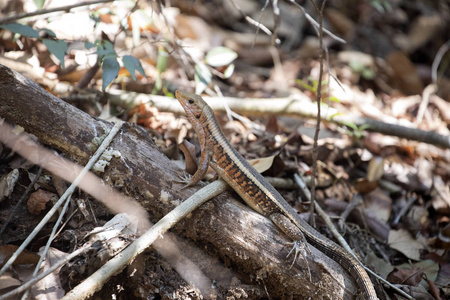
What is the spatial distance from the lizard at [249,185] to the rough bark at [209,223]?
0.39 ft

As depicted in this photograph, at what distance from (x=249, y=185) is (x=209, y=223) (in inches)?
23.8

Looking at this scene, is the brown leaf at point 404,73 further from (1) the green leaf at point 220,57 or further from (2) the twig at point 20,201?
(2) the twig at point 20,201

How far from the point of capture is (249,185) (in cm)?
345

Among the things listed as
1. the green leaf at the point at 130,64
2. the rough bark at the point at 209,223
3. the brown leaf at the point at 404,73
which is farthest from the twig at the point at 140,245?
the brown leaf at the point at 404,73

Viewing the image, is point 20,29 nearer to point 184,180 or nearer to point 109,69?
A: point 109,69

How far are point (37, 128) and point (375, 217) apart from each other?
13.2ft

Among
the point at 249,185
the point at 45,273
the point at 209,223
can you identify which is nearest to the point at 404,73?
the point at 249,185

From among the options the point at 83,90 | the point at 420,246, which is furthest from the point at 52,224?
the point at 420,246

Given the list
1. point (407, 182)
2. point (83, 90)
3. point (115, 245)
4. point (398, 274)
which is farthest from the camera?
point (407, 182)

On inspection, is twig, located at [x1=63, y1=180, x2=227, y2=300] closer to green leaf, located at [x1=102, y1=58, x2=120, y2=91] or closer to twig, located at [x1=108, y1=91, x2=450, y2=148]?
green leaf, located at [x1=102, y1=58, x2=120, y2=91]

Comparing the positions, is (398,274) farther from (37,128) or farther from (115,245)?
(37,128)

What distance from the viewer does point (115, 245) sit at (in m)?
2.74

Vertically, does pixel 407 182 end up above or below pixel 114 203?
below

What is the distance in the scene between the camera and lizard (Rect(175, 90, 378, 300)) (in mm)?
3217
